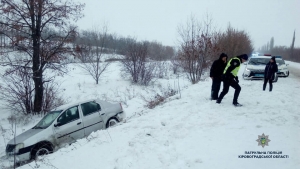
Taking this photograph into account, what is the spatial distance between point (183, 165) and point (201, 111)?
9.68 feet

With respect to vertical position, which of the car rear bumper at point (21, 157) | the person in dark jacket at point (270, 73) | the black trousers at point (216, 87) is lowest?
the car rear bumper at point (21, 157)

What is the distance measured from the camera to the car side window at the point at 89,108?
7.41 metres

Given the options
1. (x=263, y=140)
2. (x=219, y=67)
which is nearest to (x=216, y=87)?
(x=219, y=67)

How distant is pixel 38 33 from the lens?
38.5 ft

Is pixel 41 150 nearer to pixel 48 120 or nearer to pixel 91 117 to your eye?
pixel 48 120

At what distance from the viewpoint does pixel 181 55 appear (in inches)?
682

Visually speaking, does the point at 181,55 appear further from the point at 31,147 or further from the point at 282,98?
the point at 31,147

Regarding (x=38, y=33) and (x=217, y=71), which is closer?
(x=217, y=71)

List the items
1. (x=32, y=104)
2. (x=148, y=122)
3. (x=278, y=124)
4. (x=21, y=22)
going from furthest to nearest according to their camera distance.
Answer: (x=32, y=104) < (x=21, y=22) < (x=148, y=122) < (x=278, y=124)

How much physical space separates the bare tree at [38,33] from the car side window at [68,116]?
234 inches

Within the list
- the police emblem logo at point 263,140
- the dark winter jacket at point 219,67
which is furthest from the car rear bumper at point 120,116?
the police emblem logo at point 263,140

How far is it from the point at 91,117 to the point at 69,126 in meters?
0.89

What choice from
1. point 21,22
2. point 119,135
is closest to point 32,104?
point 21,22

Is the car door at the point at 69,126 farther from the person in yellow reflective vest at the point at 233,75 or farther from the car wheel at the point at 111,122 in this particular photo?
the person in yellow reflective vest at the point at 233,75
